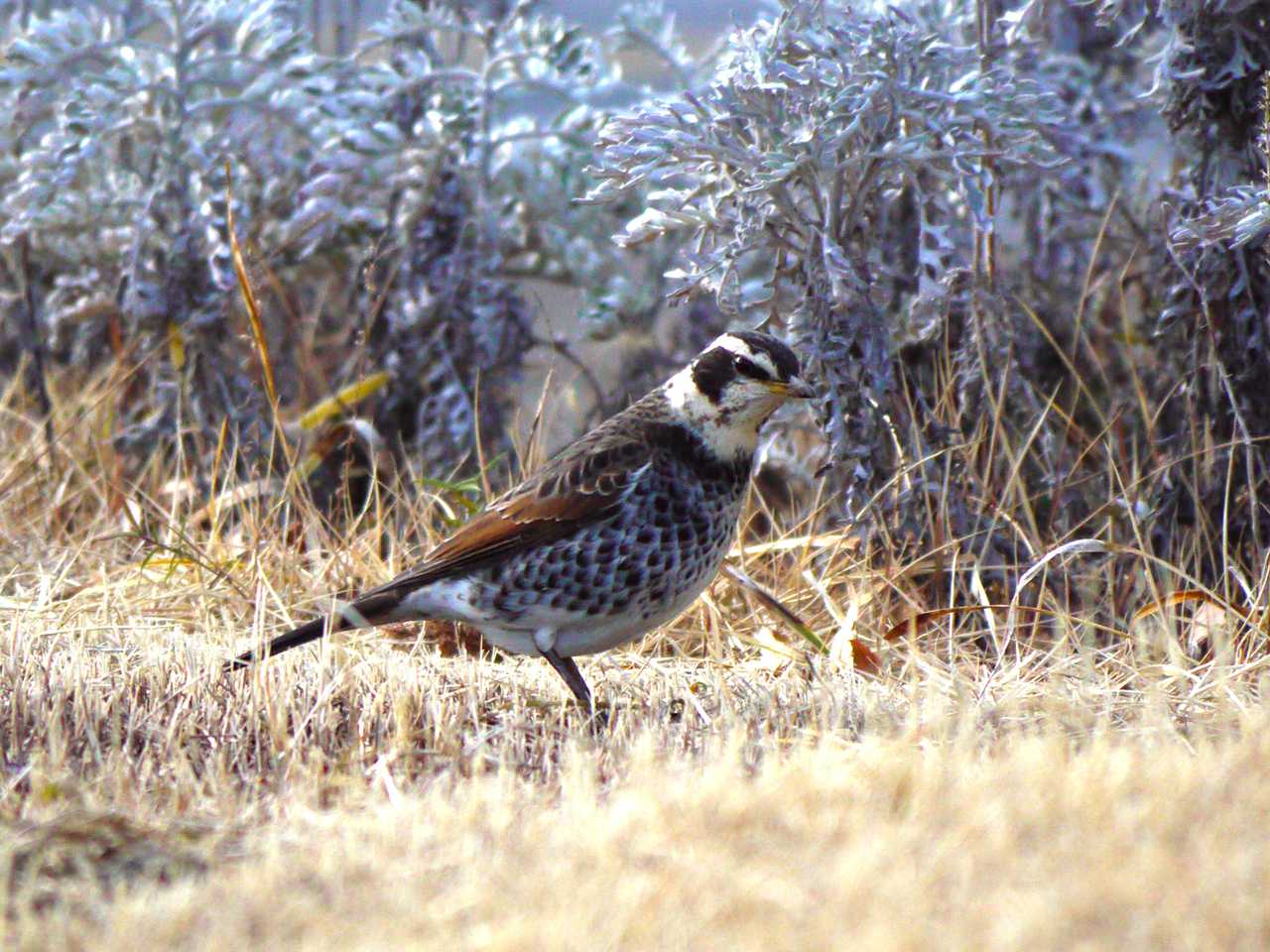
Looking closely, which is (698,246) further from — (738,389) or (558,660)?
(558,660)

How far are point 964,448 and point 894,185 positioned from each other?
0.93m

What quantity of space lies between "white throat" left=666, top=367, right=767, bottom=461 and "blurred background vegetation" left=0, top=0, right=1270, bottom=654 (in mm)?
361

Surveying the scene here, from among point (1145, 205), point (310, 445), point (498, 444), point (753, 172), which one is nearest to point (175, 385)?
point (310, 445)

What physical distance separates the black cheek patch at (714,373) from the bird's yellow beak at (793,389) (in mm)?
117

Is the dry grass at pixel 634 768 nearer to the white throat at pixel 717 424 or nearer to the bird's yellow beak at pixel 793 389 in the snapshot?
the white throat at pixel 717 424

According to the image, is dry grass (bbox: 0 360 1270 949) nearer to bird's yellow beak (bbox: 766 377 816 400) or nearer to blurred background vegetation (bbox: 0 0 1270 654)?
blurred background vegetation (bbox: 0 0 1270 654)

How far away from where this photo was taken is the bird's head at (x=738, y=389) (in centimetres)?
434

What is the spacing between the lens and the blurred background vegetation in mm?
4766

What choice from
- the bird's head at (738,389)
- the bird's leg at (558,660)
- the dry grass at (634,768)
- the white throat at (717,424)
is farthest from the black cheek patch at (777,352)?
the bird's leg at (558,660)

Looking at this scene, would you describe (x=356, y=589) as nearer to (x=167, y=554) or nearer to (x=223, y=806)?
(x=167, y=554)

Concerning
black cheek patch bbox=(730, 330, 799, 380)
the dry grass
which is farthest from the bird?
the dry grass

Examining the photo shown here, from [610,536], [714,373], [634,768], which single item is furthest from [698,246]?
[634,768]

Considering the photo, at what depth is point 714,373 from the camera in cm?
443

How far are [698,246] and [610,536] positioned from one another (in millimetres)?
1055
